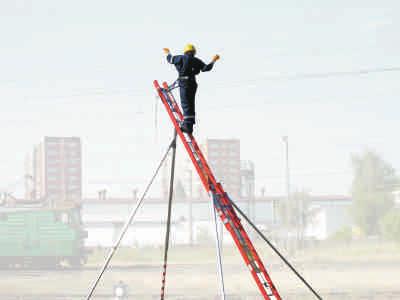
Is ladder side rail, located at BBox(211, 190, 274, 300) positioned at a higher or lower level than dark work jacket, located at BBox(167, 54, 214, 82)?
lower

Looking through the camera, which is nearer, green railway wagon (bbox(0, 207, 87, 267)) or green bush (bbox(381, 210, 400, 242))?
green railway wagon (bbox(0, 207, 87, 267))

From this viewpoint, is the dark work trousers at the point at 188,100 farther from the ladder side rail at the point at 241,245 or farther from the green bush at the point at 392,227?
the green bush at the point at 392,227

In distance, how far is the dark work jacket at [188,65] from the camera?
11.8 m

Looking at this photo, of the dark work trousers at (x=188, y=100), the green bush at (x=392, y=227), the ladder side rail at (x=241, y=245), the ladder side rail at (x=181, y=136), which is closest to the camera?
the ladder side rail at (x=241, y=245)

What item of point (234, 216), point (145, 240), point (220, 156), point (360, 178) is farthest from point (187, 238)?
point (234, 216)

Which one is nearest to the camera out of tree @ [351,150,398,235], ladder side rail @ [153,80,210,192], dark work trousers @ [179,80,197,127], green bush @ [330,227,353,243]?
ladder side rail @ [153,80,210,192]

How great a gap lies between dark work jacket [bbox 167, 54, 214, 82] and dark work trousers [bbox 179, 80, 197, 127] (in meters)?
0.10

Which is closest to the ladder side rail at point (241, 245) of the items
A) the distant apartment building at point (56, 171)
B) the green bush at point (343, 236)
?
the green bush at point (343, 236)

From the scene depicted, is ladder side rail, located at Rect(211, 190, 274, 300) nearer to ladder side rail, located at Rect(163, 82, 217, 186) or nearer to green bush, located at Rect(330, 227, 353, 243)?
ladder side rail, located at Rect(163, 82, 217, 186)

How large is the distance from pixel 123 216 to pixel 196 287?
1724 inches

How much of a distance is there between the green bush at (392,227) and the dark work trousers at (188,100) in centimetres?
5264

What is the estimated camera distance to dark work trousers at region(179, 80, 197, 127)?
1171 centimetres

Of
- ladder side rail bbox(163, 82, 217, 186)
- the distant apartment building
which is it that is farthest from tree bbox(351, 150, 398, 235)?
ladder side rail bbox(163, 82, 217, 186)

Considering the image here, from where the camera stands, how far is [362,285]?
1230 inches
